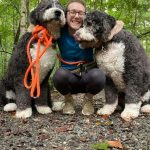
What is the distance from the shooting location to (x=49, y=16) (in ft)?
15.9

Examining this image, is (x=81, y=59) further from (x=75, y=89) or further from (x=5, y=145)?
(x=5, y=145)

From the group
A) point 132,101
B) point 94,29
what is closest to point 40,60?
point 94,29

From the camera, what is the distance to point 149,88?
5531 millimetres

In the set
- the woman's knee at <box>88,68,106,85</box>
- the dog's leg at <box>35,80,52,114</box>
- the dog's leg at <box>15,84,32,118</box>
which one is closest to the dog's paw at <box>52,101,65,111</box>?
the dog's leg at <box>35,80,52,114</box>

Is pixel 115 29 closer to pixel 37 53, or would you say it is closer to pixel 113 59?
pixel 113 59

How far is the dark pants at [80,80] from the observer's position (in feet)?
17.0

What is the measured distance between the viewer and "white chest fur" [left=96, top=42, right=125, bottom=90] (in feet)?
16.6

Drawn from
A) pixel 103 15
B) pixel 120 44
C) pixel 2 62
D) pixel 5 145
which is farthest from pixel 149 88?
pixel 2 62

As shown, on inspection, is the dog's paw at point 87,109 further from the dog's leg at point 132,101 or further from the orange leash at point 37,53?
the orange leash at point 37,53

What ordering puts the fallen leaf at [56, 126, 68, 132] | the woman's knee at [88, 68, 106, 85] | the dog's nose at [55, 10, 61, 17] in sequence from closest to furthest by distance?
1. the fallen leaf at [56, 126, 68, 132]
2. the dog's nose at [55, 10, 61, 17]
3. the woman's knee at [88, 68, 106, 85]

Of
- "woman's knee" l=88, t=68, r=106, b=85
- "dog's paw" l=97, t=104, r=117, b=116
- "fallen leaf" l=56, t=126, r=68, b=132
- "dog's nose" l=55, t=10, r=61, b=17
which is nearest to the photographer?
"fallen leaf" l=56, t=126, r=68, b=132

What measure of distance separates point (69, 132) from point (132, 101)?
1.15 meters

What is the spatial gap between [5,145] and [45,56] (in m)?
1.63

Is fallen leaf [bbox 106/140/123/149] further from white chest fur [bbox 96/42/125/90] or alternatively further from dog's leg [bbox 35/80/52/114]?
dog's leg [bbox 35/80/52/114]
